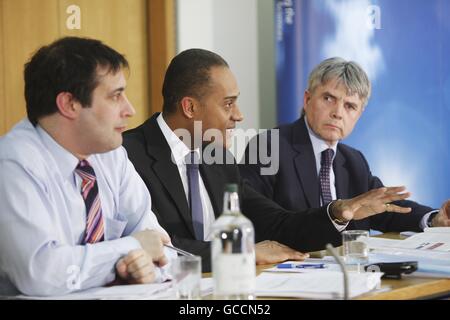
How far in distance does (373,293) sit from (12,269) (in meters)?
0.89

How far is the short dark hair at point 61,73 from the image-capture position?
213cm

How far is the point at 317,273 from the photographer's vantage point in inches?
85.1

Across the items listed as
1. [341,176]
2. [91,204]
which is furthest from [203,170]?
[341,176]

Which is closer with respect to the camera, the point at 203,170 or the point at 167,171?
the point at 167,171

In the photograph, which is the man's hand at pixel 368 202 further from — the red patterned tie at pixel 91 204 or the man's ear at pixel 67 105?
the man's ear at pixel 67 105

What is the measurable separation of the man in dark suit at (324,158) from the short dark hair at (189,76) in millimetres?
546

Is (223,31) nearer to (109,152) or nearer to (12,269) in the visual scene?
(109,152)

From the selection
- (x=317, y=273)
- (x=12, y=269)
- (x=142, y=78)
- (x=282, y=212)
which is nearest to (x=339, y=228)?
(x=282, y=212)

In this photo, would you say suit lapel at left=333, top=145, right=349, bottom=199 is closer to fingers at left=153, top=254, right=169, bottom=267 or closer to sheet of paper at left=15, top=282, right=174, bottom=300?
fingers at left=153, top=254, right=169, bottom=267

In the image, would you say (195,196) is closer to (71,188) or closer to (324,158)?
(71,188)

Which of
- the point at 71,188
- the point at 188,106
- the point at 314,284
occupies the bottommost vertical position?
the point at 314,284

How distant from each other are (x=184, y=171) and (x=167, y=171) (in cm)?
10

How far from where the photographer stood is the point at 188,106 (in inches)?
117
